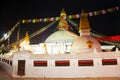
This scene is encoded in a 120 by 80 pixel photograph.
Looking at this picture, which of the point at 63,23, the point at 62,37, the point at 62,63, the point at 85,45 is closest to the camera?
the point at 62,63

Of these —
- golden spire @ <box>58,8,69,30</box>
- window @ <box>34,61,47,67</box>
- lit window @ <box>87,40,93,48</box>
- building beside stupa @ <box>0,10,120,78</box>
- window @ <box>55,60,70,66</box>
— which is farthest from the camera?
golden spire @ <box>58,8,69,30</box>

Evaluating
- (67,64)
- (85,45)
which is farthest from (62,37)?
(67,64)

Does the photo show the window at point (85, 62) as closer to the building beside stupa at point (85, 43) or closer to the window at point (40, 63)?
the window at point (40, 63)

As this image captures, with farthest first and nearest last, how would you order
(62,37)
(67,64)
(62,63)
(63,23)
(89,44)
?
(63,23), (62,37), (89,44), (62,63), (67,64)

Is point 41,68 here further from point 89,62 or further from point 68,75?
point 89,62

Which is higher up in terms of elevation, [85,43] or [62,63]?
[85,43]

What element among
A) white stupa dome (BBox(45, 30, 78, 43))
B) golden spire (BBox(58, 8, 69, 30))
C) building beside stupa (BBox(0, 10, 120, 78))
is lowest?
building beside stupa (BBox(0, 10, 120, 78))

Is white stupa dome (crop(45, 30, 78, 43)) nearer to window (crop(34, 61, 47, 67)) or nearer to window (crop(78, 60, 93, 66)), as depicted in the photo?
window (crop(34, 61, 47, 67))

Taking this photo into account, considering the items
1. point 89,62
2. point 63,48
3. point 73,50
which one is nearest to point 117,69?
point 89,62

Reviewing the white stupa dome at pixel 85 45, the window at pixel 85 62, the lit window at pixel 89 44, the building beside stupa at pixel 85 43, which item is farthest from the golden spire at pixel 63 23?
the window at pixel 85 62

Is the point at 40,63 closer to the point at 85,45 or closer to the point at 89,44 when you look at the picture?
the point at 85,45

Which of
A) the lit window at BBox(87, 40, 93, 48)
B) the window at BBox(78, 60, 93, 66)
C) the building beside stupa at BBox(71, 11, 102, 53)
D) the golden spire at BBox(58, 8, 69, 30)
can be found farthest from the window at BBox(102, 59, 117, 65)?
the golden spire at BBox(58, 8, 69, 30)

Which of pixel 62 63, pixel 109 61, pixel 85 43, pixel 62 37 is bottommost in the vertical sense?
pixel 62 63

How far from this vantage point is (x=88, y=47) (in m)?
22.8
